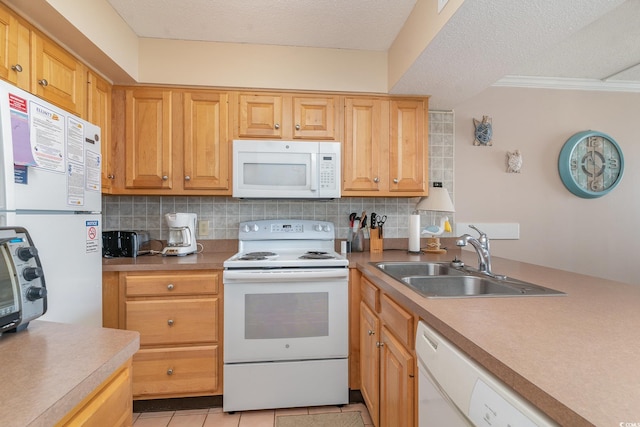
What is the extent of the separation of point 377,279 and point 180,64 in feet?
6.29

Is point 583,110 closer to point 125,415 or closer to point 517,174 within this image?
point 517,174

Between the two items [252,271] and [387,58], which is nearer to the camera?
[252,271]

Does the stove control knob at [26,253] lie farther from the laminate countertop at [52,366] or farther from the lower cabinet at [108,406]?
the lower cabinet at [108,406]

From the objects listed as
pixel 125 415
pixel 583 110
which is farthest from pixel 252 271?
pixel 583 110

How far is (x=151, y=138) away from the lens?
6.61ft

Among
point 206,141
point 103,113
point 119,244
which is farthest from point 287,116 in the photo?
point 119,244

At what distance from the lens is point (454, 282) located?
4.84 feet

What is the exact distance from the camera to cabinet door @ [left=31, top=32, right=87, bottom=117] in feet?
4.62

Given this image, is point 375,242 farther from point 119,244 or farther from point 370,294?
point 119,244

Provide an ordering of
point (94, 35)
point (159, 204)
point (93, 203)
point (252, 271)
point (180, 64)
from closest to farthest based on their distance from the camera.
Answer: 1. point (93, 203)
2. point (94, 35)
3. point (252, 271)
4. point (180, 64)
5. point (159, 204)

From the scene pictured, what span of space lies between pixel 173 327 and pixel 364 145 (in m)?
1.71

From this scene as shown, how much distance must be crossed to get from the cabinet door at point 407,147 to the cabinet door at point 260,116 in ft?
2.74

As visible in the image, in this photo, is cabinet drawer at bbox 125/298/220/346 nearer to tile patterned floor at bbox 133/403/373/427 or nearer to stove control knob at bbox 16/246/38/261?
tile patterned floor at bbox 133/403/373/427

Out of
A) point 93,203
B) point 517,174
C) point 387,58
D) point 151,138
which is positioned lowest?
point 93,203
